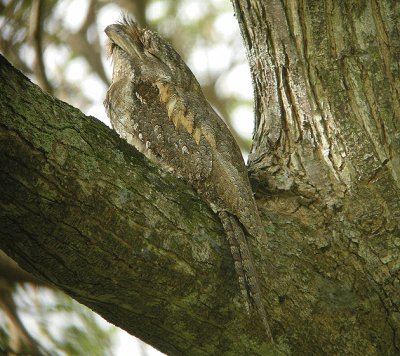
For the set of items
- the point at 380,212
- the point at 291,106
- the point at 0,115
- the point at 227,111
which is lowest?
the point at 0,115

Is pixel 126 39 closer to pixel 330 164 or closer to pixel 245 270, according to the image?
pixel 330 164

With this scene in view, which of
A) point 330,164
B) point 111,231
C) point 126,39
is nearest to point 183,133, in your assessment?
point 330,164

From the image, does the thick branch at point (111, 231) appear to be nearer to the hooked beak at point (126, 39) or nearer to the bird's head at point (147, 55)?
the bird's head at point (147, 55)

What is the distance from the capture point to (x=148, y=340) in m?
2.46

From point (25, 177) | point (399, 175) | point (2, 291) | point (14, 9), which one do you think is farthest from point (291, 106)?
point (14, 9)

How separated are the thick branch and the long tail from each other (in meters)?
0.04

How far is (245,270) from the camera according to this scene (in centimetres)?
251

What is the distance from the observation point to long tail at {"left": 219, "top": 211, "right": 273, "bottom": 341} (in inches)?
96.6

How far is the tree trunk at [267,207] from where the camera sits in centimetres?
212

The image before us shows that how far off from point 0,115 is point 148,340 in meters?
1.10

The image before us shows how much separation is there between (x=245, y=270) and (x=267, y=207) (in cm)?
61

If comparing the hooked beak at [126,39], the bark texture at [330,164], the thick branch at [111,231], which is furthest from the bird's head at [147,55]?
the thick branch at [111,231]

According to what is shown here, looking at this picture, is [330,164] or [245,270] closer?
[245,270]

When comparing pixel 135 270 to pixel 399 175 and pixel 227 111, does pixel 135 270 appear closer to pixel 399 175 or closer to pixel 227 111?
pixel 399 175
